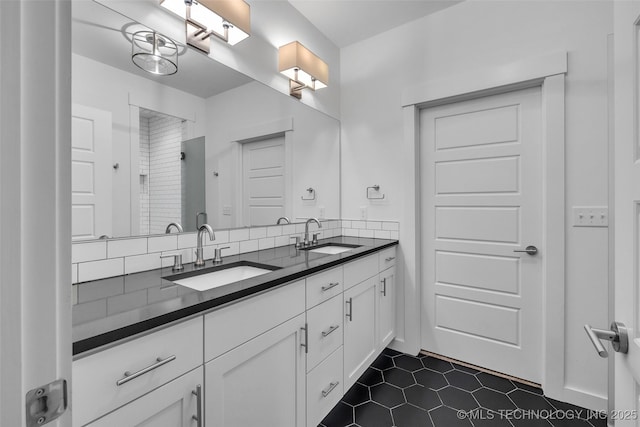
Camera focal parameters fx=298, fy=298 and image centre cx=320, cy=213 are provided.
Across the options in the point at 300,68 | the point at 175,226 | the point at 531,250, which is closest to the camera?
the point at 175,226

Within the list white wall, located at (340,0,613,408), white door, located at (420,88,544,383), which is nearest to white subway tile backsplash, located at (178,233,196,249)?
white wall, located at (340,0,613,408)

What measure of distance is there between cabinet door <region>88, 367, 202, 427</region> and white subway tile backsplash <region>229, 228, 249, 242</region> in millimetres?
932

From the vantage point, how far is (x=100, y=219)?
48.8 inches

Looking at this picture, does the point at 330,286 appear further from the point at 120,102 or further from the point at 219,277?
the point at 120,102

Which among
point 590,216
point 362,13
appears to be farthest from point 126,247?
point 590,216

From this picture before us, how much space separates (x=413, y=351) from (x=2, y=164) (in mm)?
2601

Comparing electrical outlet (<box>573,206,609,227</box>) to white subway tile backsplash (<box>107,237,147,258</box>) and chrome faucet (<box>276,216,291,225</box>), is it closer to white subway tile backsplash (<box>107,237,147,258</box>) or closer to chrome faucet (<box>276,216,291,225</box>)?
chrome faucet (<box>276,216,291,225</box>)

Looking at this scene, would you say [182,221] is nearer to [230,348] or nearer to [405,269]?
[230,348]

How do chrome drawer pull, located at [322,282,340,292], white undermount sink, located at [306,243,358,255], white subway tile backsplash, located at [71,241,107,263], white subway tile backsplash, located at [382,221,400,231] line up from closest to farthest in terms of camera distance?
white subway tile backsplash, located at [71,241,107,263] → chrome drawer pull, located at [322,282,340,292] → white undermount sink, located at [306,243,358,255] → white subway tile backsplash, located at [382,221,400,231]

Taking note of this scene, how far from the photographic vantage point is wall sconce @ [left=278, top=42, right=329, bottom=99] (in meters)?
2.09

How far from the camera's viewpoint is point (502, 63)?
6.70 ft

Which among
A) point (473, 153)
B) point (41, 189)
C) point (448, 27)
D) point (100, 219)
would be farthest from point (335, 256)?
point (448, 27)

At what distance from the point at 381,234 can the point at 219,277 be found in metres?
1.50

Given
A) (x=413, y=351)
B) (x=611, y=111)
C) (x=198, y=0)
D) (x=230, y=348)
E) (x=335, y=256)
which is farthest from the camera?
(x=413, y=351)
